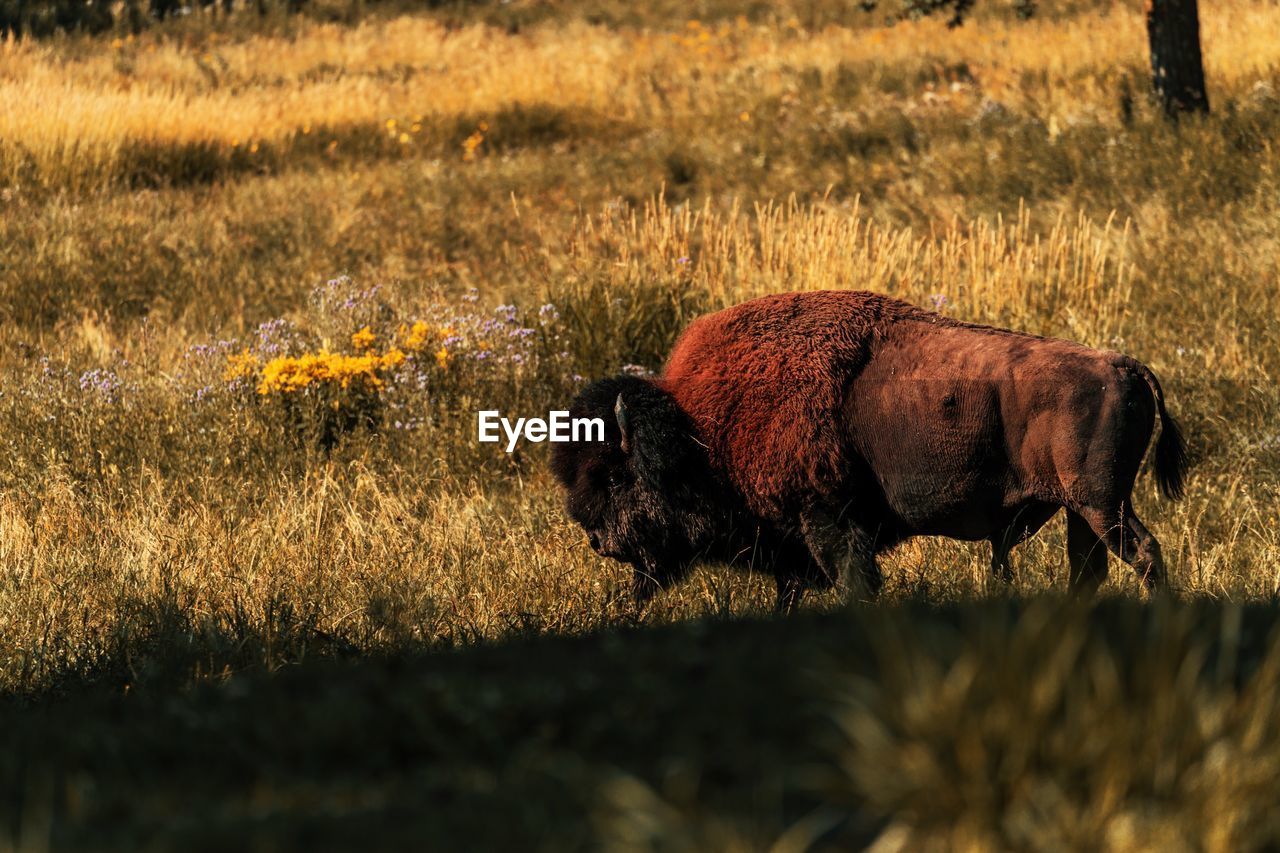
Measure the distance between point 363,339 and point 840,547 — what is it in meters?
4.52

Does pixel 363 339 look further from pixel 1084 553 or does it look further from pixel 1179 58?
pixel 1179 58

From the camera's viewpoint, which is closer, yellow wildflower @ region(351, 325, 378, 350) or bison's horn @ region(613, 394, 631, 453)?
bison's horn @ region(613, 394, 631, 453)

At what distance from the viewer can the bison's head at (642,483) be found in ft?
18.2

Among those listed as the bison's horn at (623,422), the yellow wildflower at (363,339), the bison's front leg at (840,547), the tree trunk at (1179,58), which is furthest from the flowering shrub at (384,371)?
the tree trunk at (1179,58)

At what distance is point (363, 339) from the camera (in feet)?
29.7

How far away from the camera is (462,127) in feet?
59.6

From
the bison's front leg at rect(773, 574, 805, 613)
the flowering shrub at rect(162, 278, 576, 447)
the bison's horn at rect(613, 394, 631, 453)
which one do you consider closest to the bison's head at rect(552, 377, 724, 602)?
the bison's horn at rect(613, 394, 631, 453)

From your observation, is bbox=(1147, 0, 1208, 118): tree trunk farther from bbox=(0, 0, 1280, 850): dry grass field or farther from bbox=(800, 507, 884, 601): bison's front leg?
bbox=(800, 507, 884, 601): bison's front leg

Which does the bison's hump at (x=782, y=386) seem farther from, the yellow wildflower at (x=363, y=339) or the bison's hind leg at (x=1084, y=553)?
the yellow wildflower at (x=363, y=339)

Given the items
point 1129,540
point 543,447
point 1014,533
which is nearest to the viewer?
point 1129,540

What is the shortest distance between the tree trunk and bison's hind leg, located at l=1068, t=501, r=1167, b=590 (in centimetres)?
967

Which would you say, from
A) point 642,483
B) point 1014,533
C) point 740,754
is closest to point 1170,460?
point 1014,533

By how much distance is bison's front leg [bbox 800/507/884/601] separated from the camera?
5.38 meters

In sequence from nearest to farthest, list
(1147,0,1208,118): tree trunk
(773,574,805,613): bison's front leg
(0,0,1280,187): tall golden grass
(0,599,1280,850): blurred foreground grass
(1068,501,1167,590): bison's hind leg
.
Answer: (0,599,1280,850): blurred foreground grass → (1068,501,1167,590): bison's hind leg → (773,574,805,613): bison's front leg → (1147,0,1208,118): tree trunk → (0,0,1280,187): tall golden grass
